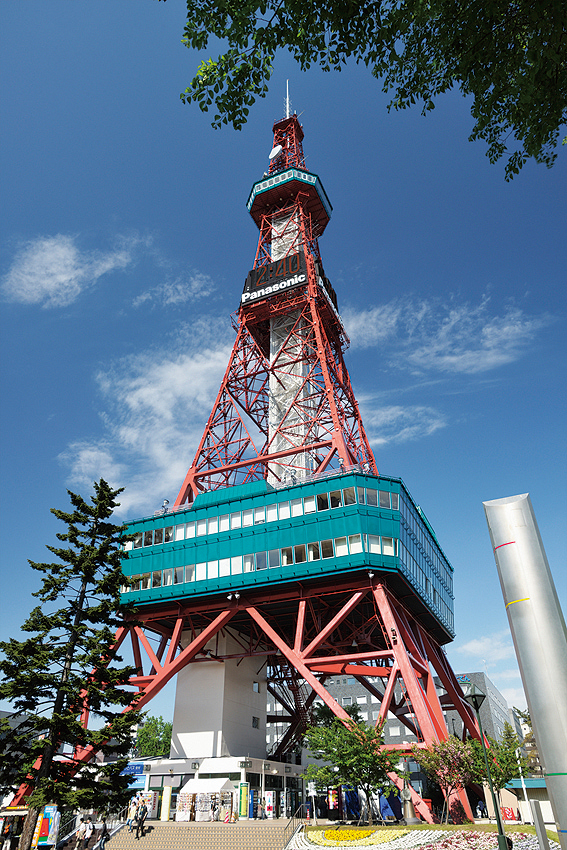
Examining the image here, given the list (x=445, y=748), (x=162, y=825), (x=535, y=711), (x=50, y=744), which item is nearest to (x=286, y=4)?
(x=535, y=711)

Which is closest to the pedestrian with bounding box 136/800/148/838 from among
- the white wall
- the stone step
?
the stone step

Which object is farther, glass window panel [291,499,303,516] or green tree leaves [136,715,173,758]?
green tree leaves [136,715,173,758]

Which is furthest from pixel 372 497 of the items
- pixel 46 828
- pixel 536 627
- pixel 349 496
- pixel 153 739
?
pixel 153 739

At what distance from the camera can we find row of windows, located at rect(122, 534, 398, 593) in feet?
138

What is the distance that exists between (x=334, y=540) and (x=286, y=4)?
116ft

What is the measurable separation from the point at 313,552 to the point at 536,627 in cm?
3169

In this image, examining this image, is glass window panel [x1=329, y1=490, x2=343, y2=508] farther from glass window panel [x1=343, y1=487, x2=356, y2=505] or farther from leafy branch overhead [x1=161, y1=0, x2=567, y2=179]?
leafy branch overhead [x1=161, y1=0, x2=567, y2=179]

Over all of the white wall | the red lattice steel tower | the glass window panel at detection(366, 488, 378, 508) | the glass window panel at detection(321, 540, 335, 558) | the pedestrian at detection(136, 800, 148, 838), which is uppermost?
the red lattice steel tower

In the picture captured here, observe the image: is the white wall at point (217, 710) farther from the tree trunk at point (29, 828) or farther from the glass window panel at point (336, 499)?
the tree trunk at point (29, 828)

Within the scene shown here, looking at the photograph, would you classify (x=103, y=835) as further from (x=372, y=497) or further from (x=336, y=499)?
(x=372, y=497)

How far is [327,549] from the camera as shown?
42.6 metres

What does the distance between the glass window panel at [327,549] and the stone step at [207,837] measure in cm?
1619

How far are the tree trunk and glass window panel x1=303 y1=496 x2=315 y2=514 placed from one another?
24493mm

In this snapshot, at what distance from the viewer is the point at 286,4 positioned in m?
11.6
